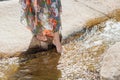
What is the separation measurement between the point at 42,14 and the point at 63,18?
3.86 feet

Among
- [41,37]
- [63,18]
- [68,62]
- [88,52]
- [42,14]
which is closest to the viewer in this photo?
[68,62]

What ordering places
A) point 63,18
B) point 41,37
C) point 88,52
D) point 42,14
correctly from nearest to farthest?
point 88,52, point 42,14, point 41,37, point 63,18

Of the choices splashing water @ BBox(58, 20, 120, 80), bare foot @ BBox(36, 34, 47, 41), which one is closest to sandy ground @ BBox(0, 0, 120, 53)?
bare foot @ BBox(36, 34, 47, 41)

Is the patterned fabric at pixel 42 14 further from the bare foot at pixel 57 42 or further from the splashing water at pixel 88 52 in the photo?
the splashing water at pixel 88 52

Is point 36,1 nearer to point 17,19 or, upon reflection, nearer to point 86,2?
point 17,19

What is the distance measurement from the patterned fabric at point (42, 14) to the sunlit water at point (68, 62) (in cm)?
43

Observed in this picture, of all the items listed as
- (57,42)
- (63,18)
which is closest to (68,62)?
(57,42)

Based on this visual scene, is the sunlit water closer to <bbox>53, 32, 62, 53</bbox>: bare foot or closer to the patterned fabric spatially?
<bbox>53, 32, 62, 53</bbox>: bare foot

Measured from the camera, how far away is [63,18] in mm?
8070

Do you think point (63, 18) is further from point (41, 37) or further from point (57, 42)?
point (57, 42)

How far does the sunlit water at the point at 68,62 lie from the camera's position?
20.3ft

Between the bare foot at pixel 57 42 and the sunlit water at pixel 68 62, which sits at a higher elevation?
the bare foot at pixel 57 42

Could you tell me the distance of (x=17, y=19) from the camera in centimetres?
797

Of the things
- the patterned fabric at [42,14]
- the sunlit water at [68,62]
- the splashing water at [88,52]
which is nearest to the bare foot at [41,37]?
the patterned fabric at [42,14]
